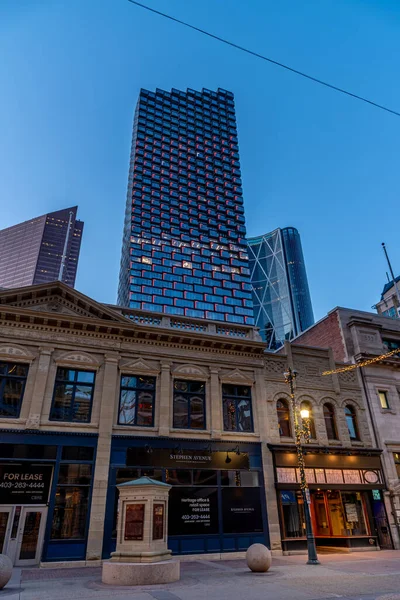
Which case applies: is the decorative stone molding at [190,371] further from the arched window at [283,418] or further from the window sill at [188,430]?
the arched window at [283,418]

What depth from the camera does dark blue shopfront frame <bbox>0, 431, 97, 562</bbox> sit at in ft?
52.9

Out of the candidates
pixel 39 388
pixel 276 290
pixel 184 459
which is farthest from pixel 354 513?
pixel 276 290

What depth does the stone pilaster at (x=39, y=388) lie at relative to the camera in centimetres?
1780

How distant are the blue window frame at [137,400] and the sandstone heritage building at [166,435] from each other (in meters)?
0.06

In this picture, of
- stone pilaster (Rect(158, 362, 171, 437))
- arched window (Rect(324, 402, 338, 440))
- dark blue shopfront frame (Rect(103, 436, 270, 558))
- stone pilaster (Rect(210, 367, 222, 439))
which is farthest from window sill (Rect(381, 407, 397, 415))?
stone pilaster (Rect(158, 362, 171, 437))

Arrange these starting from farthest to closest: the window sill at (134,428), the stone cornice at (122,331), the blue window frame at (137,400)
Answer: the blue window frame at (137,400)
the stone cornice at (122,331)
the window sill at (134,428)

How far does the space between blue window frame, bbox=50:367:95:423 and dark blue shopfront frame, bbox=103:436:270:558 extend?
2.14m

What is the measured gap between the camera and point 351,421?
2462cm

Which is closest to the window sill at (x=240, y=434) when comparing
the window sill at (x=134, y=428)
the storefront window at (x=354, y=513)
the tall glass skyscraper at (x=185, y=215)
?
the window sill at (x=134, y=428)

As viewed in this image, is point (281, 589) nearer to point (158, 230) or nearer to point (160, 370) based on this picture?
point (160, 370)

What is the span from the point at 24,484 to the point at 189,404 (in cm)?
863

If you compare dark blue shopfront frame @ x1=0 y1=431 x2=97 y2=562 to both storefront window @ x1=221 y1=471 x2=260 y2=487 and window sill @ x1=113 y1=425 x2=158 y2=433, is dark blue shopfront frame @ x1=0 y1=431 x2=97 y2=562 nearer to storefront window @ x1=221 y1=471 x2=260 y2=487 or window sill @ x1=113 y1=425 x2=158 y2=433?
window sill @ x1=113 y1=425 x2=158 y2=433

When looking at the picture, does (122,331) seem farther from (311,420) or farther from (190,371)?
(311,420)

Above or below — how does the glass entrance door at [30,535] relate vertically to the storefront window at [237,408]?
below
